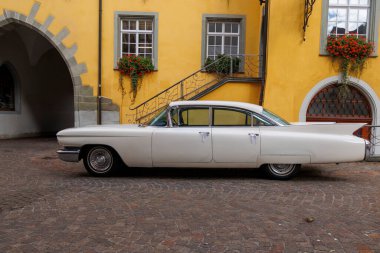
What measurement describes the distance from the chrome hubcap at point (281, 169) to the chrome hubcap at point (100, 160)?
310 centimetres

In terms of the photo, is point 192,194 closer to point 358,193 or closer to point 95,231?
point 95,231

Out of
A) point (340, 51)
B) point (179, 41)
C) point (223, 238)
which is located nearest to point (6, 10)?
point (179, 41)

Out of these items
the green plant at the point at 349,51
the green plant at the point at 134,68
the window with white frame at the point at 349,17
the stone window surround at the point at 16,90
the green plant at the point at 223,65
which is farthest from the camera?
the stone window surround at the point at 16,90

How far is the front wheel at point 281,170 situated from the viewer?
23.6 ft

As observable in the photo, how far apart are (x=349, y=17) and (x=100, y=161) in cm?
862

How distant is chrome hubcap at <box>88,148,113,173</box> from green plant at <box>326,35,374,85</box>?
723cm

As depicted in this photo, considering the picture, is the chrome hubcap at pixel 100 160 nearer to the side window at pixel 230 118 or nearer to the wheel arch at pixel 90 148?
the wheel arch at pixel 90 148

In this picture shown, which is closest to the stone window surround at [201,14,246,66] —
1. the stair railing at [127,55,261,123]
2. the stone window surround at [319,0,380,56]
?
the stair railing at [127,55,261,123]

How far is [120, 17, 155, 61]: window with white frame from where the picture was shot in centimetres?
1370

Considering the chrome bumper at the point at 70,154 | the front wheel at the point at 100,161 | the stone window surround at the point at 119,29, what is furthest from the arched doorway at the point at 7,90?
the front wheel at the point at 100,161

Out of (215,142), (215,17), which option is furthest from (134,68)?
(215,142)

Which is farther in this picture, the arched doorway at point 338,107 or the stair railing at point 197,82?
the stair railing at point 197,82

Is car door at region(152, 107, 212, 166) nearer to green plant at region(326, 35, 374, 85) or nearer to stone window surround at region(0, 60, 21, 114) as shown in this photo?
green plant at region(326, 35, 374, 85)

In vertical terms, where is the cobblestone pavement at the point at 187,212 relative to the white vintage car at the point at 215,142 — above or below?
below
